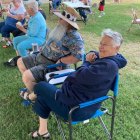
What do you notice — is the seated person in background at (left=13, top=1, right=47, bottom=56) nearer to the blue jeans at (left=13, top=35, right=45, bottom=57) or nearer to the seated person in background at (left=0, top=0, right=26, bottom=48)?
the blue jeans at (left=13, top=35, right=45, bottom=57)

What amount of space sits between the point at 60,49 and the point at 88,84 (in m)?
1.17

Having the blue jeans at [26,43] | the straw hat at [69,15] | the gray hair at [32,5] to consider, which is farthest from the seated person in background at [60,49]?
the gray hair at [32,5]

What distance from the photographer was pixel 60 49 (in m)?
3.49

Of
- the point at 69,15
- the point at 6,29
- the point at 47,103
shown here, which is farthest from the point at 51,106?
the point at 6,29

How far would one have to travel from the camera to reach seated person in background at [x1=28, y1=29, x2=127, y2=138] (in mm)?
2396

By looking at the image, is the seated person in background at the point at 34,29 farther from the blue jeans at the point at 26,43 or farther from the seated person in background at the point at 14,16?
the seated person in background at the point at 14,16

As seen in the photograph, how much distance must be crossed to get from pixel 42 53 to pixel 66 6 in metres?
0.76

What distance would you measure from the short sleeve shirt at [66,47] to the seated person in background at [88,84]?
0.72 m

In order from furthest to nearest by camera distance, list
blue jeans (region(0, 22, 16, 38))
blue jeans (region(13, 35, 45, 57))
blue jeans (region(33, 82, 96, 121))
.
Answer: blue jeans (region(0, 22, 16, 38)), blue jeans (region(13, 35, 45, 57)), blue jeans (region(33, 82, 96, 121))

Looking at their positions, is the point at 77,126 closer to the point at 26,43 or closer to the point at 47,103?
the point at 47,103

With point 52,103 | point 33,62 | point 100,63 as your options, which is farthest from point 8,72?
point 100,63

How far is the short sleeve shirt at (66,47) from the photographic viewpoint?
131 inches

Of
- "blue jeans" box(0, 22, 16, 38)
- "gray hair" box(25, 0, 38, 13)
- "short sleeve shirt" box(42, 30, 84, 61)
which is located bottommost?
"blue jeans" box(0, 22, 16, 38)

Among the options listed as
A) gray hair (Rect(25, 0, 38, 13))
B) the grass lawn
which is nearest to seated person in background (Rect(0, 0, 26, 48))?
the grass lawn
